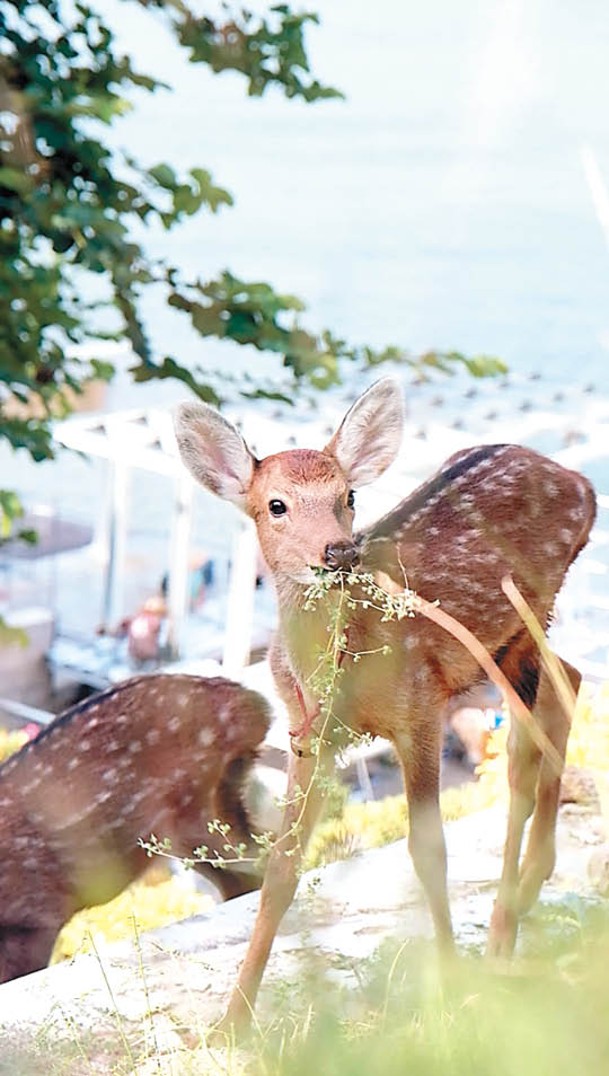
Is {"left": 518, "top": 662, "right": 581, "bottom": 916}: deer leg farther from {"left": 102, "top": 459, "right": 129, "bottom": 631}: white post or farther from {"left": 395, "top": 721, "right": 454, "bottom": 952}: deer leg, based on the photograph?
{"left": 102, "top": 459, "right": 129, "bottom": 631}: white post

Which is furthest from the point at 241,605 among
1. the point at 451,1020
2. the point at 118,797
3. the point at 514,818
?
the point at 451,1020

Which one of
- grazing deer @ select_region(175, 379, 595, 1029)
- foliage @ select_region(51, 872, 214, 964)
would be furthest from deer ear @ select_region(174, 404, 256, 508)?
foliage @ select_region(51, 872, 214, 964)

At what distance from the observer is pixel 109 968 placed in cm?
130

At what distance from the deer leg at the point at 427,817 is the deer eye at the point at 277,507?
Result: 0.20 metres

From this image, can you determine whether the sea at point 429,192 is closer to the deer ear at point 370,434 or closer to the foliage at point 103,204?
the foliage at point 103,204

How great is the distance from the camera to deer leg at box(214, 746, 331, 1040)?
1.16m

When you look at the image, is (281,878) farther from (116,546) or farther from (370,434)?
(116,546)

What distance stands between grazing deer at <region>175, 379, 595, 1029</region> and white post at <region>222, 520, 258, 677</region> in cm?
32

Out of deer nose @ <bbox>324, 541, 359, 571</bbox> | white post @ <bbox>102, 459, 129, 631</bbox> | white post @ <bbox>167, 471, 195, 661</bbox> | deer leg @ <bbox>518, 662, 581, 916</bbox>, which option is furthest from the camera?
white post @ <bbox>102, 459, 129, 631</bbox>

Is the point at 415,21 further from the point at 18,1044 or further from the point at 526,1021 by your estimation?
the point at 526,1021

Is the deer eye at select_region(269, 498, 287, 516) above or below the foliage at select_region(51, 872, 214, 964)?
above

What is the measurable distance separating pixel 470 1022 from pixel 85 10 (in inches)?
51.5

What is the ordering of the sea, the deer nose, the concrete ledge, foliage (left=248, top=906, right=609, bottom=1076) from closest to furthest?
foliage (left=248, top=906, right=609, bottom=1076)
the deer nose
the concrete ledge
the sea

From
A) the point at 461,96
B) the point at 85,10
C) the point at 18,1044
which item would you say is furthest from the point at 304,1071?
the point at 461,96
